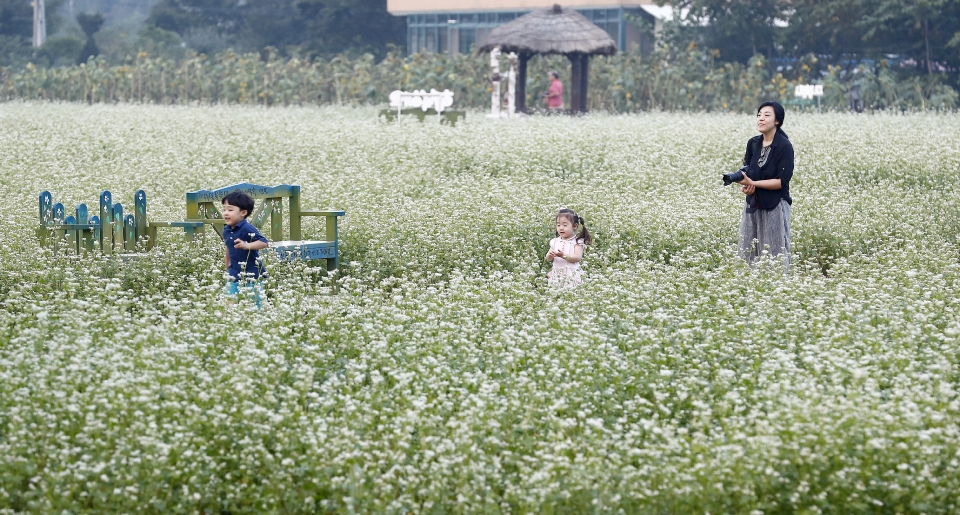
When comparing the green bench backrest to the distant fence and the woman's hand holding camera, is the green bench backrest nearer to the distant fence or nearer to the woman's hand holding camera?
the woman's hand holding camera

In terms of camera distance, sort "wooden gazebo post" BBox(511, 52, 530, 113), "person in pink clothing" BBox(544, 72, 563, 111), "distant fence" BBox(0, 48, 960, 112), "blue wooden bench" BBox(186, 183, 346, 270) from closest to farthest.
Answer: "blue wooden bench" BBox(186, 183, 346, 270) < "wooden gazebo post" BBox(511, 52, 530, 113) < "person in pink clothing" BBox(544, 72, 563, 111) < "distant fence" BBox(0, 48, 960, 112)

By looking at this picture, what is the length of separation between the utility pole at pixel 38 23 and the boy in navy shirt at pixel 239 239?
40.2 meters

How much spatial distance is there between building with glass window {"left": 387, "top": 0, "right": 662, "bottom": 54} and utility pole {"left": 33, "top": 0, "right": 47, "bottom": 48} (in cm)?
1305

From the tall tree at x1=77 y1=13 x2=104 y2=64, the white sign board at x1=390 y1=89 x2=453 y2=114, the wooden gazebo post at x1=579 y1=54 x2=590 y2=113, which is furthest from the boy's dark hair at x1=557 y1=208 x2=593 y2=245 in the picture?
the tall tree at x1=77 y1=13 x2=104 y2=64

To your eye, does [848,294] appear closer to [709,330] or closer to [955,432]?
[709,330]

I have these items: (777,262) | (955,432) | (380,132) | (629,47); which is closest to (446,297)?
(777,262)

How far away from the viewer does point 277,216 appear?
886cm

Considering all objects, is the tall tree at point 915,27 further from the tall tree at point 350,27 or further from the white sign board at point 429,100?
the tall tree at point 350,27

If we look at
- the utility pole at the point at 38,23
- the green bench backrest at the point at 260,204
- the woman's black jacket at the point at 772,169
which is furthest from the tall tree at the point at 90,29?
the woman's black jacket at the point at 772,169

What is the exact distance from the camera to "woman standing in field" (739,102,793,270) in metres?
8.09

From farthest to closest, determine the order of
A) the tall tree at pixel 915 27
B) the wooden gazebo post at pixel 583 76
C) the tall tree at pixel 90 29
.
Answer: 1. the tall tree at pixel 90 29
2. the tall tree at pixel 915 27
3. the wooden gazebo post at pixel 583 76

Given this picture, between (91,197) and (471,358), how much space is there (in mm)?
6874

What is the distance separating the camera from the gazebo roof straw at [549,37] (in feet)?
86.3

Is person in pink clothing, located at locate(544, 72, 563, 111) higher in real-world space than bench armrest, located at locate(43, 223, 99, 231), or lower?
higher
